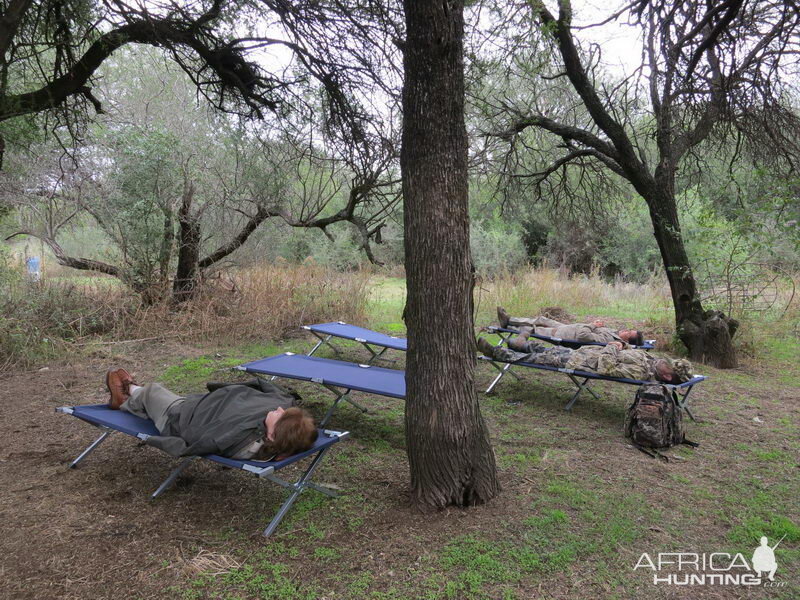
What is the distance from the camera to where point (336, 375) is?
4395mm

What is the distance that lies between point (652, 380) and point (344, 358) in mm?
3657

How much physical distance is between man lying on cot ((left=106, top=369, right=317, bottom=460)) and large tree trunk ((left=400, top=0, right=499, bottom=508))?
25.2 inches

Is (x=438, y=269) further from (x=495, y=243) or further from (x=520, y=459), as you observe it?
(x=495, y=243)

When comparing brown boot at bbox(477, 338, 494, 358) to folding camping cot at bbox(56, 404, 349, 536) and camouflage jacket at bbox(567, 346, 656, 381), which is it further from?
folding camping cot at bbox(56, 404, 349, 536)

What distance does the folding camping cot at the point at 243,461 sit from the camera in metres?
2.59

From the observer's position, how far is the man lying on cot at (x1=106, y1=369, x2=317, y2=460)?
272cm

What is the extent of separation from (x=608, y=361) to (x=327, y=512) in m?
2.76

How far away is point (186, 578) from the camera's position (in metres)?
2.19

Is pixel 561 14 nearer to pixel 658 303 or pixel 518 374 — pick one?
pixel 518 374

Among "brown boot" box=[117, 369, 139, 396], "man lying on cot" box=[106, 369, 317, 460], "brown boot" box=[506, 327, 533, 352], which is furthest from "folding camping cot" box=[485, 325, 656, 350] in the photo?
"brown boot" box=[117, 369, 139, 396]

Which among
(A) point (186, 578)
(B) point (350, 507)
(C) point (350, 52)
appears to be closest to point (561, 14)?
(C) point (350, 52)

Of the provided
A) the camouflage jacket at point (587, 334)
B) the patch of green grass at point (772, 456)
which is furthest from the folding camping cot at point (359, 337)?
Answer: the patch of green grass at point (772, 456)

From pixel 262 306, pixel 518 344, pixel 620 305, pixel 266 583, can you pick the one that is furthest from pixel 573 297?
pixel 266 583

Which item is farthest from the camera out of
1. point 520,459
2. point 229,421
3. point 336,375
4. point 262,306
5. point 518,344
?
point 262,306
